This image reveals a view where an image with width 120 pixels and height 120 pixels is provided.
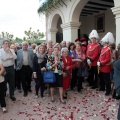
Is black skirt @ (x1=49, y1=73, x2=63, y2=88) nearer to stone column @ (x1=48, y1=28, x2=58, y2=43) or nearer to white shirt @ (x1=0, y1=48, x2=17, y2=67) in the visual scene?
white shirt @ (x1=0, y1=48, x2=17, y2=67)

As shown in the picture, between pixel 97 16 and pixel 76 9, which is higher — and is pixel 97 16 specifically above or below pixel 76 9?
above

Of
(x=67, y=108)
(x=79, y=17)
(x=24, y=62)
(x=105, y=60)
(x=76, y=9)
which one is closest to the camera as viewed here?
(x=67, y=108)

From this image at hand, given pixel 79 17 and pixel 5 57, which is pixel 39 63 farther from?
pixel 79 17

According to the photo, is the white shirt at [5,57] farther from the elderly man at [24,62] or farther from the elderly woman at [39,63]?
the elderly woman at [39,63]

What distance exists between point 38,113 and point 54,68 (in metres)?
1.20

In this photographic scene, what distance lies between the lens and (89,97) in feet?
16.8

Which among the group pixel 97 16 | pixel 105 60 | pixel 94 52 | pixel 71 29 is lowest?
pixel 105 60

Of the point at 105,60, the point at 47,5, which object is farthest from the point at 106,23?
the point at 105,60

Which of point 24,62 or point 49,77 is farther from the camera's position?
point 24,62

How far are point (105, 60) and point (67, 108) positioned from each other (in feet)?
5.45

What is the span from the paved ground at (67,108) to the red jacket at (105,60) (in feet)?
2.49

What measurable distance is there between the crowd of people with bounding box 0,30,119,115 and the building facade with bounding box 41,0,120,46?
119 centimetres

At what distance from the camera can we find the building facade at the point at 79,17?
8.35m

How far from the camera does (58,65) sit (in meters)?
4.73
